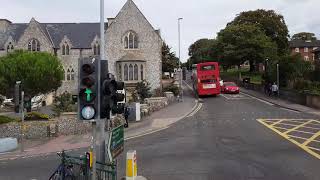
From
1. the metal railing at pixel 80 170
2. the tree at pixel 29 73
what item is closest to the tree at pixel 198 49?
the tree at pixel 29 73

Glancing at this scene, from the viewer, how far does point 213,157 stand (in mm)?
17688

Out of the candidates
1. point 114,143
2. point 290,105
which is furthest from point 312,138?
point 290,105

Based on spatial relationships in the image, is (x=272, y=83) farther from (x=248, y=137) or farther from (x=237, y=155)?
(x=237, y=155)

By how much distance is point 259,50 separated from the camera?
78938mm

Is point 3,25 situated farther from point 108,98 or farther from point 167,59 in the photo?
point 108,98

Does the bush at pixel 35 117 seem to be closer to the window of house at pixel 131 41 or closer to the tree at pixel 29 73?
the tree at pixel 29 73

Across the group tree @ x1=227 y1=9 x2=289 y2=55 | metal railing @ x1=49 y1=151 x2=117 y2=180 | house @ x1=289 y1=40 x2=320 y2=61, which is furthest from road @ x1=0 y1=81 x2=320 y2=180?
house @ x1=289 y1=40 x2=320 y2=61

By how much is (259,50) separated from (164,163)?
6486 cm

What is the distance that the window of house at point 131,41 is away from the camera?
56125 millimetres

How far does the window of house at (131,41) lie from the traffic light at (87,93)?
46.1 m

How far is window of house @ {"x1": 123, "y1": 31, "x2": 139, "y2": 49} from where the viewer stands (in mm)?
56125

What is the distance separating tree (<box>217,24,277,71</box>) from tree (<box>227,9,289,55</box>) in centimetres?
885

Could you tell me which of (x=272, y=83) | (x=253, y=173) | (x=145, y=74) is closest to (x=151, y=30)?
(x=145, y=74)

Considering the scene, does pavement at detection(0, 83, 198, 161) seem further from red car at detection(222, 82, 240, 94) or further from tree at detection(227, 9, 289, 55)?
tree at detection(227, 9, 289, 55)
